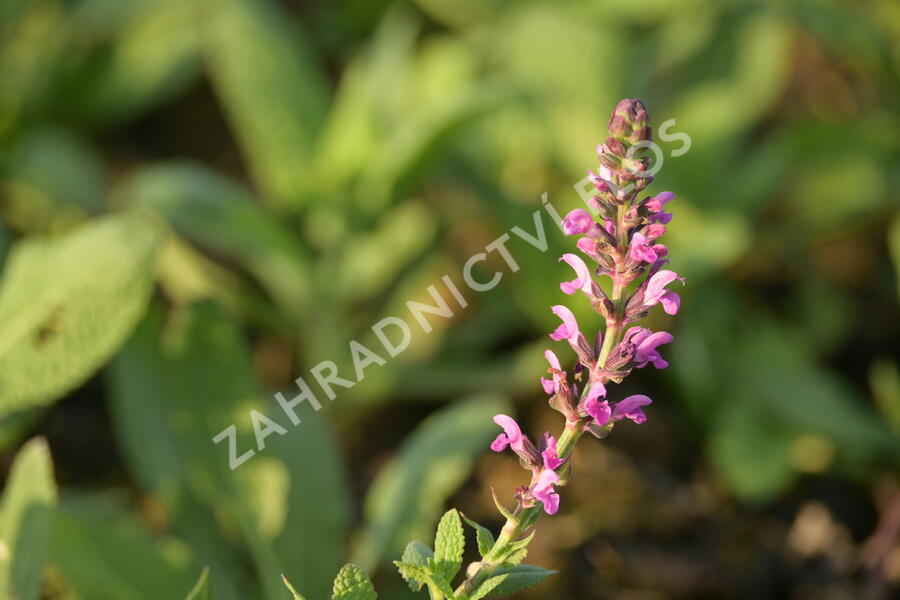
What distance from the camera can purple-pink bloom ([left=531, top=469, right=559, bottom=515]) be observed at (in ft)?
3.13

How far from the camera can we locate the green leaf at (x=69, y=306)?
1.62m

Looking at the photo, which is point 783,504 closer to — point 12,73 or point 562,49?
point 562,49

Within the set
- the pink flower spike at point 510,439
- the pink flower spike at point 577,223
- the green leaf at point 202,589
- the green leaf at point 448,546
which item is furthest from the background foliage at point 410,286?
the pink flower spike at point 577,223

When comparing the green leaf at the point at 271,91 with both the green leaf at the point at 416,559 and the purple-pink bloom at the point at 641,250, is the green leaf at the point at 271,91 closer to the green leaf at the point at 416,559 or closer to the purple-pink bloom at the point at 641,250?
the green leaf at the point at 416,559

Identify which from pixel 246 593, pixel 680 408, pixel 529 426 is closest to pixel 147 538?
pixel 246 593

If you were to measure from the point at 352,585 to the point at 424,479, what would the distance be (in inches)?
26.5

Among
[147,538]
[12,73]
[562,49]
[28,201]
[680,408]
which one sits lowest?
[680,408]

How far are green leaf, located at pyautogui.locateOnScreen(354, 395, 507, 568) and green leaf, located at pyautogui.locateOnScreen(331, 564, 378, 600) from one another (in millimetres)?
581

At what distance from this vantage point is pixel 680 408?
240 centimetres

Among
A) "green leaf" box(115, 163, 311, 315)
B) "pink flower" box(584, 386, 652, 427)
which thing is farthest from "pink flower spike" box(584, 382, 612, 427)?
"green leaf" box(115, 163, 311, 315)

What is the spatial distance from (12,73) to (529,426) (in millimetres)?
1638

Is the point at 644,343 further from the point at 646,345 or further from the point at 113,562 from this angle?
the point at 113,562

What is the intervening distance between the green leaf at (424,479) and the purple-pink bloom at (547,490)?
78cm

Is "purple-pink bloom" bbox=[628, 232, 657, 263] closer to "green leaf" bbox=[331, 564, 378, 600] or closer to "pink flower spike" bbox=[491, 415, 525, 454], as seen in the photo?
"pink flower spike" bbox=[491, 415, 525, 454]
